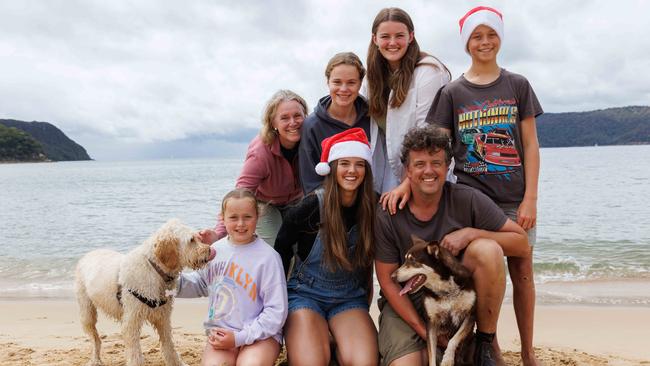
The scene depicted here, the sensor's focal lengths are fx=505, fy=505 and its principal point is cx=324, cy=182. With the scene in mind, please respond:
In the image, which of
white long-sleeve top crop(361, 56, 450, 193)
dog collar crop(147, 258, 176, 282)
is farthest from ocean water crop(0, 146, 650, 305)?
dog collar crop(147, 258, 176, 282)

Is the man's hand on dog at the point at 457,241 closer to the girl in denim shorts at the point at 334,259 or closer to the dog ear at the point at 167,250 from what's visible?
the girl in denim shorts at the point at 334,259

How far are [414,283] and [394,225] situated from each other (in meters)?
0.48

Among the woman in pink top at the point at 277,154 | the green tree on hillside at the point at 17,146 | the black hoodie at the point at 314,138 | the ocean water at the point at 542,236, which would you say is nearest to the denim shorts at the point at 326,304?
the black hoodie at the point at 314,138

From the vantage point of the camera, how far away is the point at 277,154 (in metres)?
5.04

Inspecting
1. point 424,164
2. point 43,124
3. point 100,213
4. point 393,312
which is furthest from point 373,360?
point 43,124

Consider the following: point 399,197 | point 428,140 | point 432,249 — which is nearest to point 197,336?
point 399,197

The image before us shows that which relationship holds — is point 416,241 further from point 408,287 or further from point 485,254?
point 485,254

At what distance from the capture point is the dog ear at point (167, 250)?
3.95 m

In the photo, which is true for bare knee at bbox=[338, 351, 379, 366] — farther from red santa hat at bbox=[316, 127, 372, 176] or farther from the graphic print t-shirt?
the graphic print t-shirt

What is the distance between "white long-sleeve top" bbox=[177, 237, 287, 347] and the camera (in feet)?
13.2

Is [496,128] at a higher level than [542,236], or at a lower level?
higher

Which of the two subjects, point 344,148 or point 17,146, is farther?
point 17,146

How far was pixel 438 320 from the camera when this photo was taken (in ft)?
12.3

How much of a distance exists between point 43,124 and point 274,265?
154081 millimetres
